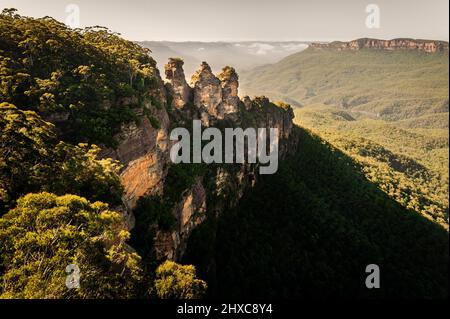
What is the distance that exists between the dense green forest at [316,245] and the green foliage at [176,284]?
15.3m

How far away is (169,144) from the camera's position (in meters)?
36.4

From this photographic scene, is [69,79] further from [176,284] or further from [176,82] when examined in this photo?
[176,284]

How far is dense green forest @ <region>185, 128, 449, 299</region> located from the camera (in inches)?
1572

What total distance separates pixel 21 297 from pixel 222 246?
30.6m

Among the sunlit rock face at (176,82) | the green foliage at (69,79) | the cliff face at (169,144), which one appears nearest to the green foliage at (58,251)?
the cliff face at (169,144)

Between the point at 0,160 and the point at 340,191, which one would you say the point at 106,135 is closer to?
the point at 0,160

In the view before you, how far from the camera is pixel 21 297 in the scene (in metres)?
12.9

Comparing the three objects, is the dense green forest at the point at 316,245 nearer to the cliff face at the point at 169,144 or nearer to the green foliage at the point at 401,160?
the cliff face at the point at 169,144

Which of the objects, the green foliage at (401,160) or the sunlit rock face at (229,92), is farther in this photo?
the green foliage at (401,160)

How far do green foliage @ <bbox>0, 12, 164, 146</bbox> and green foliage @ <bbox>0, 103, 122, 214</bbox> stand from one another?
418 cm

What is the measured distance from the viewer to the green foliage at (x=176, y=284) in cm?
1972

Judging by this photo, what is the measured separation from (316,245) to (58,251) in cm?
4159

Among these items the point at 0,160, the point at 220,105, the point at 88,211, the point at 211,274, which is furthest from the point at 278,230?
the point at 0,160

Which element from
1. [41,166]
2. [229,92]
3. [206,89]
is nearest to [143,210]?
[41,166]
